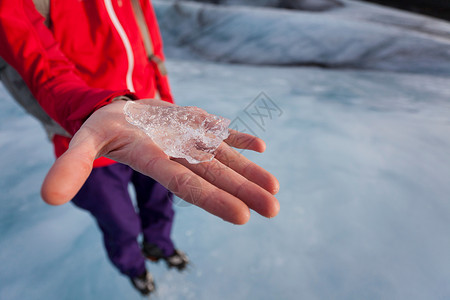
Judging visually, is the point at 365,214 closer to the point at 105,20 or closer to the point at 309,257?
the point at 309,257

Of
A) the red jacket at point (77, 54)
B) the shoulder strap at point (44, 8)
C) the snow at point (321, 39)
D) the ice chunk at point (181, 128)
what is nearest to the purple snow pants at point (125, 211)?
the red jacket at point (77, 54)

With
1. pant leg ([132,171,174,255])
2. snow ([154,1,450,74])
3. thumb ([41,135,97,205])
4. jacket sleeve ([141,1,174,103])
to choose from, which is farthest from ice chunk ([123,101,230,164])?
snow ([154,1,450,74])

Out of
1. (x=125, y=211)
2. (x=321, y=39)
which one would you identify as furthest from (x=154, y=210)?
(x=321, y=39)

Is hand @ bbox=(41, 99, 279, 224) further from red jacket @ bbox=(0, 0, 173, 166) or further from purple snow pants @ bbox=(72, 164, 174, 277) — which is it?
purple snow pants @ bbox=(72, 164, 174, 277)

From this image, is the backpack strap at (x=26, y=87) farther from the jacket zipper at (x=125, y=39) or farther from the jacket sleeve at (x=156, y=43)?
the jacket sleeve at (x=156, y=43)

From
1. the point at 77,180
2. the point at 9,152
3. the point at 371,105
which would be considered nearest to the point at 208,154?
the point at 77,180
